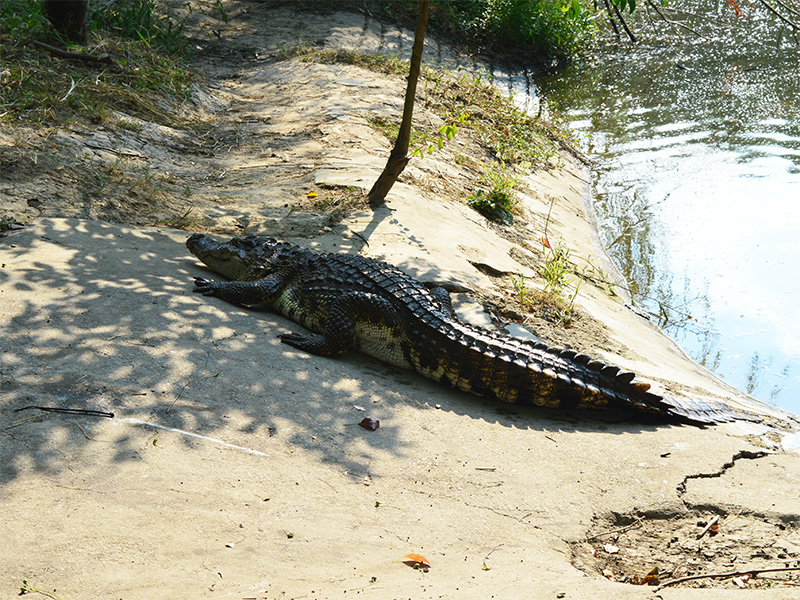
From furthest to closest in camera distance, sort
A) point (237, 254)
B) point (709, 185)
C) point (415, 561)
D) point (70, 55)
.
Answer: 1. point (709, 185)
2. point (70, 55)
3. point (237, 254)
4. point (415, 561)

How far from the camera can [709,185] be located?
9.85 metres

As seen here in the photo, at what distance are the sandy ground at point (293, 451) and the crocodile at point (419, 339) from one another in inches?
5.2

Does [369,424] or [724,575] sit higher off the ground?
[724,575]

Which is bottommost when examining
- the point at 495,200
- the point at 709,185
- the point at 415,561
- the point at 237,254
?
the point at 415,561

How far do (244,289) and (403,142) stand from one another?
7.76 ft

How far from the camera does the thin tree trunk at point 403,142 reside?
632cm

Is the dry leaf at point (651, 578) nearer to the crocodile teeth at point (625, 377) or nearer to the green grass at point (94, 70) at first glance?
the crocodile teeth at point (625, 377)

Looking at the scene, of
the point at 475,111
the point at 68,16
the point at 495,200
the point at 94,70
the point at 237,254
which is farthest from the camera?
the point at 475,111

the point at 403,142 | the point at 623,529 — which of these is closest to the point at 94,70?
the point at 403,142

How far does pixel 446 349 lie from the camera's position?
4586mm

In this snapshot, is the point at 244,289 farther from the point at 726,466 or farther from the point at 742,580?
the point at 742,580

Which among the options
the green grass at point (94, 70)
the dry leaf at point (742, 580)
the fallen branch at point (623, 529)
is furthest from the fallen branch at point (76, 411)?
the green grass at point (94, 70)

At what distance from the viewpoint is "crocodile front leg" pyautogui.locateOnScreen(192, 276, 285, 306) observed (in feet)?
16.5

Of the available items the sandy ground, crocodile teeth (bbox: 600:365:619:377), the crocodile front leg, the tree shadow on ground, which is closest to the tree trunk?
the sandy ground
